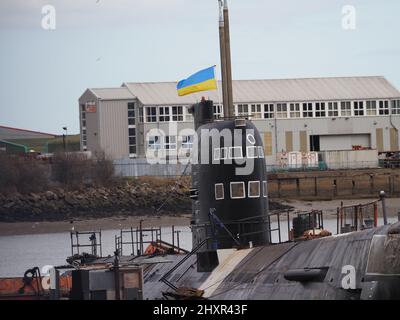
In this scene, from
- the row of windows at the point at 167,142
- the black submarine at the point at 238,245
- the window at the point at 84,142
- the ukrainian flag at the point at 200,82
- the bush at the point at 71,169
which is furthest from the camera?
the window at the point at 84,142

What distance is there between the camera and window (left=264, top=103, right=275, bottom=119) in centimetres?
8375

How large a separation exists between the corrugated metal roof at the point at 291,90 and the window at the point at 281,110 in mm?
465

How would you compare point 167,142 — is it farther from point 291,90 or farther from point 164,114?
point 291,90

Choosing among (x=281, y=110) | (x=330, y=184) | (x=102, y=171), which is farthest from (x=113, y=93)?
(x=330, y=184)

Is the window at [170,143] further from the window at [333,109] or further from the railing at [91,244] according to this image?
the window at [333,109]

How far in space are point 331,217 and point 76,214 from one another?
15856mm

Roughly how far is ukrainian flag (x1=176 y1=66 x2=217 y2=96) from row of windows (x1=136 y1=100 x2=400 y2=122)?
4639 cm

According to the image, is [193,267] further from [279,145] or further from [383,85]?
[383,85]

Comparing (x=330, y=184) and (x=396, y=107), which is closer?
(x=330, y=184)

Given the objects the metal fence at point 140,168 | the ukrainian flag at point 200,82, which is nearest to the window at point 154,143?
the metal fence at point 140,168

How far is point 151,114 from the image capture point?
82.1 meters

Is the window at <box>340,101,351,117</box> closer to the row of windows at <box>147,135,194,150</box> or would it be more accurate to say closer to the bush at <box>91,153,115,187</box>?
the row of windows at <box>147,135,194,150</box>

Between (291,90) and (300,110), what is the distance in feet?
11.4

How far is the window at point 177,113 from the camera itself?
8041 centimetres
